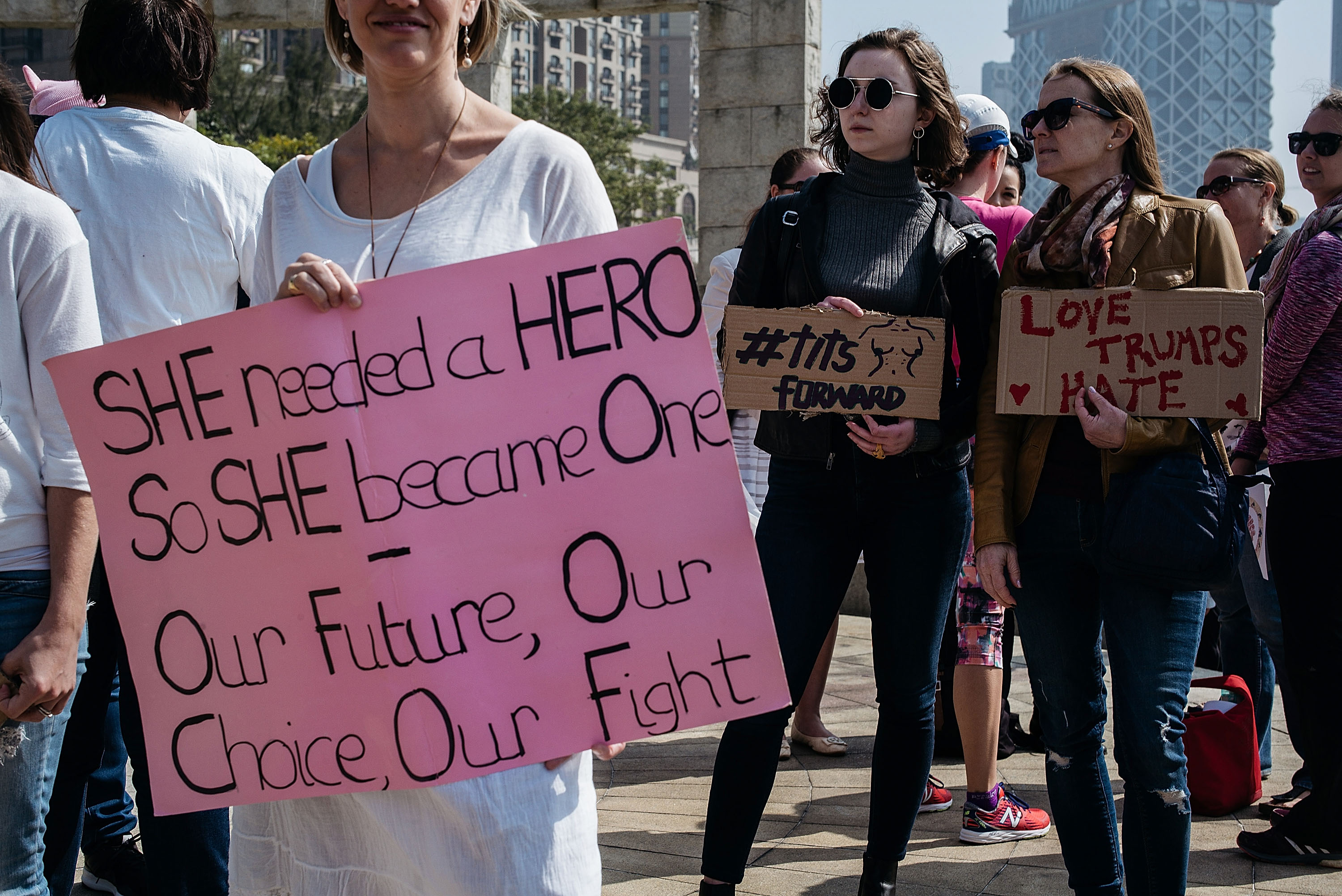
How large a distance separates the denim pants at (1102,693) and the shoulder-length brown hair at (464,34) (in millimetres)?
1522

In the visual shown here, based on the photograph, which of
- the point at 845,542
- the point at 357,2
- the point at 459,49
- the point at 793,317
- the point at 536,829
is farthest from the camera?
the point at 845,542

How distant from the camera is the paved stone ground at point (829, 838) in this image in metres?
3.35

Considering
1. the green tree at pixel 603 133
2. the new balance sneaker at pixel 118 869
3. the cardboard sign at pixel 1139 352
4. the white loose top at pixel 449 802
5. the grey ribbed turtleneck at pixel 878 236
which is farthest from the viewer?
the green tree at pixel 603 133

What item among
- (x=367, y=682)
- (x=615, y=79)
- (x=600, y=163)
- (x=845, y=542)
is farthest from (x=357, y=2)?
(x=615, y=79)

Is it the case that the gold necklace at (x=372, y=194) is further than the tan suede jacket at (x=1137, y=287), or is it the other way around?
the tan suede jacket at (x=1137, y=287)

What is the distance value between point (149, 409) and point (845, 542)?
164cm

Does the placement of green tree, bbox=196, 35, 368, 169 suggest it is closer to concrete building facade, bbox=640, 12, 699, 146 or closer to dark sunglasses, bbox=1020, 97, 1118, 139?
dark sunglasses, bbox=1020, 97, 1118, 139

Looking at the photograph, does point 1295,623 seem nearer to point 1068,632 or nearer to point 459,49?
point 1068,632

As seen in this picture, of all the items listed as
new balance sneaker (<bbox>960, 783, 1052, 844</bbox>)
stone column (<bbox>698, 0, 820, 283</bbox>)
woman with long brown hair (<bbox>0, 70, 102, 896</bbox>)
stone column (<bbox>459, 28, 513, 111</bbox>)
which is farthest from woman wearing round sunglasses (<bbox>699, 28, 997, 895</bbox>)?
stone column (<bbox>459, 28, 513, 111</bbox>)

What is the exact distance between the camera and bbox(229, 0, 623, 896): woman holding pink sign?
1.77m

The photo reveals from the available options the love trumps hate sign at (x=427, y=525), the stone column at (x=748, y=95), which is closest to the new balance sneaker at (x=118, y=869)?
the love trumps hate sign at (x=427, y=525)

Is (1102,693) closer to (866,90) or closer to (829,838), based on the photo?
(829,838)

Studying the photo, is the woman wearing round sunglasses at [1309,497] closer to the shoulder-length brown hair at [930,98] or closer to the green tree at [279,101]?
the shoulder-length brown hair at [930,98]

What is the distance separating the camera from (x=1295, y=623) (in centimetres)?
356
